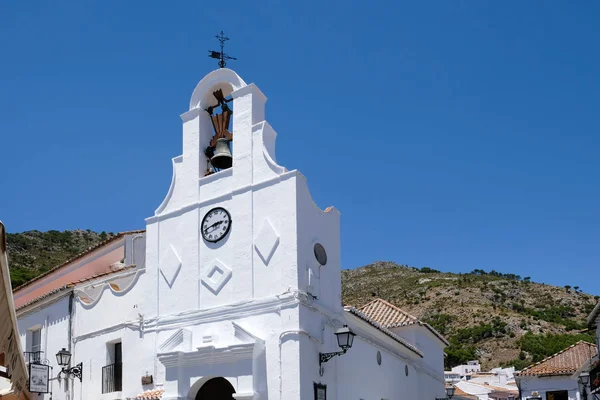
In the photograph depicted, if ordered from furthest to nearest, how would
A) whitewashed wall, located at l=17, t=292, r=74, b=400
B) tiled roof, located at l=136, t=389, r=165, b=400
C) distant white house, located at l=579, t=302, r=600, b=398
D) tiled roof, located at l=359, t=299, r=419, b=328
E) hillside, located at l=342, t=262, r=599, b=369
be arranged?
hillside, located at l=342, t=262, r=599, b=369
tiled roof, located at l=359, t=299, r=419, b=328
distant white house, located at l=579, t=302, r=600, b=398
whitewashed wall, located at l=17, t=292, r=74, b=400
tiled roof, located at l=136, t=389, r=165, b=400

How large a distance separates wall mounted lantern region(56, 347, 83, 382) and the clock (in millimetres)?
4842

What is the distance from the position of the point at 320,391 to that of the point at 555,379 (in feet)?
59.5

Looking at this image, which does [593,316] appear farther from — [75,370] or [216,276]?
[75,370]

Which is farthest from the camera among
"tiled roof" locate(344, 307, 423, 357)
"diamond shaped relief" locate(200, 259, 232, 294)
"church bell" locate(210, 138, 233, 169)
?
"tiled roof" locate(344, 307, 423, 357)

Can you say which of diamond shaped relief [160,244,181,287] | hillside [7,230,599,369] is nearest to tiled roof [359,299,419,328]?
diamond shaped relief [160,244,181,287]

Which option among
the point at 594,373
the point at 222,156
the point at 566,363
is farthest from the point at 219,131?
the point at 566,363

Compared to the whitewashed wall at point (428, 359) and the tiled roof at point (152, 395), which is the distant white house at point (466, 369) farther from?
the tiled roof at point (152, 395)

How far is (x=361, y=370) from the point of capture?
798 inches

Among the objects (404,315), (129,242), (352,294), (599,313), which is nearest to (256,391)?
(129,242)

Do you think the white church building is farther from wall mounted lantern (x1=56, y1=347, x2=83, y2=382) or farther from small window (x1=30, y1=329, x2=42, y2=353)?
small window (x1=30, y1=329, x2=42, y2=353)

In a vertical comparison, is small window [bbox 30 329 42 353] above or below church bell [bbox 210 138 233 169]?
below

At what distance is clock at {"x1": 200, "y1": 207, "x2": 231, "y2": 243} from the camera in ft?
61.2

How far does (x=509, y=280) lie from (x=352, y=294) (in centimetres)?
1783

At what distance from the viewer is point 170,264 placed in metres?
19.3
